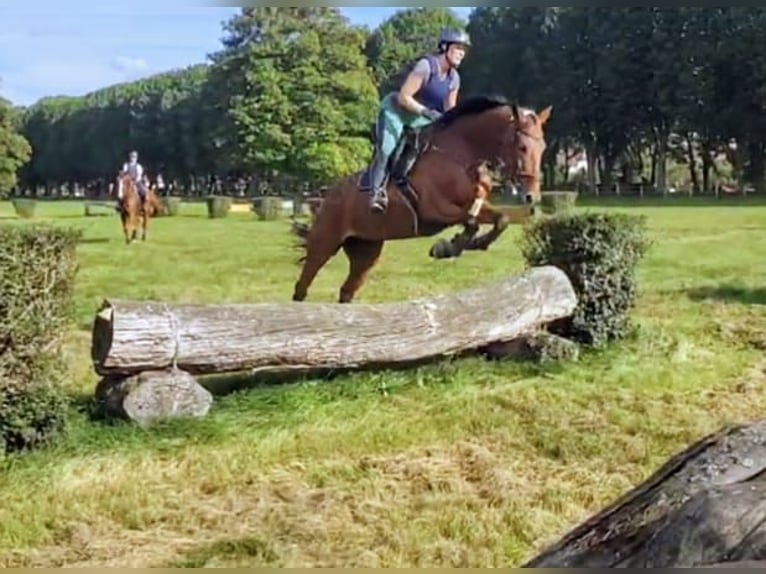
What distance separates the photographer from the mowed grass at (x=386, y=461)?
12.0ft

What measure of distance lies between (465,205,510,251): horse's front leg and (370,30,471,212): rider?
0.61 metres

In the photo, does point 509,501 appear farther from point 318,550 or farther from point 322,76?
point 322,76

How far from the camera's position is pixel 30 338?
4.54m

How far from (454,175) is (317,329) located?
1.53 metres

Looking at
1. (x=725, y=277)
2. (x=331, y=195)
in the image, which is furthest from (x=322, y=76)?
(x=331, y=195)

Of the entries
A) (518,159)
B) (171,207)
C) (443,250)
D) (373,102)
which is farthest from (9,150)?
(518,159)

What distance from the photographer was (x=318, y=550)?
3.58 metres

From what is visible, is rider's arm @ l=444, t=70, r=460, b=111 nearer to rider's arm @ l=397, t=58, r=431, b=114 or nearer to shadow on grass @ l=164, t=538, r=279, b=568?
rider's arm @ l=397, t=58, r=431, b=114

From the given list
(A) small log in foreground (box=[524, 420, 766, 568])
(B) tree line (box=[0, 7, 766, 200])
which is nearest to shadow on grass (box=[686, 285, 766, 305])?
(A) small log in foreground (box=[524, 420, 766, 568])

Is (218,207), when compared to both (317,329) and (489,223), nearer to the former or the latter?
(489,223)

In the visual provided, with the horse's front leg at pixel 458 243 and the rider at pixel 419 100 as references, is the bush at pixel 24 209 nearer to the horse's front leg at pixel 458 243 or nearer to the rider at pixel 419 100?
the horse's front leg at pixel 458 243

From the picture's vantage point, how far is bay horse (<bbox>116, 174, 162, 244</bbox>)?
53.9 feet

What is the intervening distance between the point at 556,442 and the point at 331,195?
8.97ft

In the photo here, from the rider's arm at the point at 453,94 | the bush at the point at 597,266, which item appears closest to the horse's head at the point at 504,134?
the rider's arm at the point at 453,94
